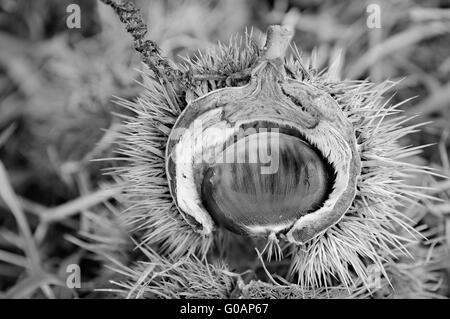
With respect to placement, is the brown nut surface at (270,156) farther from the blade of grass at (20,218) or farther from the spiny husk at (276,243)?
the blade of grass at (20,218)

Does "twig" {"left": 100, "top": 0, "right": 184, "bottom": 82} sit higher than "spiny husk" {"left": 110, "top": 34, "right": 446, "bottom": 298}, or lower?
higher

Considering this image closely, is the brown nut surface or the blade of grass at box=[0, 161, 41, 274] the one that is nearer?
the brown nut surface

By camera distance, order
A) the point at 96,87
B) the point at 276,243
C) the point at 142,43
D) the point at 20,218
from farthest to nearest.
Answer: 1. the point at 96,87
2. the point at 20,218
3. the point at 276,243
4. the point at 142,43

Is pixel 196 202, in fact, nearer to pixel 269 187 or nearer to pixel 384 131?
pixel 269 187

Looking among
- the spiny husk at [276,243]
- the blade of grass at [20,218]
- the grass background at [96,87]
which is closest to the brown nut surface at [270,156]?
the spiny husk at [276,243]

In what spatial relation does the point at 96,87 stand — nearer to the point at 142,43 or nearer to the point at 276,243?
the point at 142,43

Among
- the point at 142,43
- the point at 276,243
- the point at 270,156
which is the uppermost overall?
the point at 142,43

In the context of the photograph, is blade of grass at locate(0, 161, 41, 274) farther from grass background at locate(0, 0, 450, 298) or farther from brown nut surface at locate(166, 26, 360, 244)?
brown nut surface at locate(166, 26, 360, 244)

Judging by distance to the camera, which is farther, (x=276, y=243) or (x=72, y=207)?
(x=72, y=207)

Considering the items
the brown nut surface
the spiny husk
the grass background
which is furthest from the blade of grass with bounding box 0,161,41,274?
the brown nut surface

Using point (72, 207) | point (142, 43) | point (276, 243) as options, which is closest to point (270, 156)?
point (276, 243)
